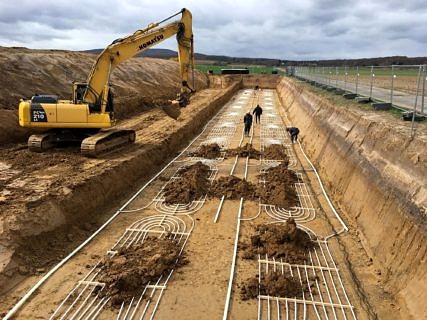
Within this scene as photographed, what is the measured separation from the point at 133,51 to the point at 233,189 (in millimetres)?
7426

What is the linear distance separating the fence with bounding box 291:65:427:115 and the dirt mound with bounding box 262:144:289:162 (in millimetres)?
4751

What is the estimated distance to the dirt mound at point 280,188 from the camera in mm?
12586

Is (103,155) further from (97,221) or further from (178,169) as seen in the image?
(97,221)

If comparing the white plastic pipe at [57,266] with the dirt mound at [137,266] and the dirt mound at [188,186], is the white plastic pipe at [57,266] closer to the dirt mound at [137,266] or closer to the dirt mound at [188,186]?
the dirt mound at [137,266]

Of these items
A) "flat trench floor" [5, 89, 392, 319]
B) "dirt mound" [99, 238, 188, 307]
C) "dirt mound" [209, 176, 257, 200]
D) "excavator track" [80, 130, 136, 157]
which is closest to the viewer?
"flat trench floor" [5, 89, 392, 319]

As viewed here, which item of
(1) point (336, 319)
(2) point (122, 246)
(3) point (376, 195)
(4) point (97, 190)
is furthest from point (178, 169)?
(1) point (336, 319)

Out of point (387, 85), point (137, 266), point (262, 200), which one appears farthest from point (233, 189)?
point (387, 85)

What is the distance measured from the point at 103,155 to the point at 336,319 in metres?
10.7

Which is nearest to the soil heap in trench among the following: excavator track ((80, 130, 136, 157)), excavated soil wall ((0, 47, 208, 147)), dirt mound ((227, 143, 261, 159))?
dirt mound ((227, 143, 261, 159))

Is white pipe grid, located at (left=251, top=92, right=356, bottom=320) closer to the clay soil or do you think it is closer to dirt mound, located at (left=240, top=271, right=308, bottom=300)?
dirt mound, located at (left=240, top=271, right=308, bottom=300)

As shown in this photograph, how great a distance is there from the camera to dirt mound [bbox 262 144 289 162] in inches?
711

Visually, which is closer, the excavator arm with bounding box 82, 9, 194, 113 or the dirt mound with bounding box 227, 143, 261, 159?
the excavator arm with bounding box 82, 9, 194, 113

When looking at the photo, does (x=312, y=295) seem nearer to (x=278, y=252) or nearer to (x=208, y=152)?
(x=278, y=252)

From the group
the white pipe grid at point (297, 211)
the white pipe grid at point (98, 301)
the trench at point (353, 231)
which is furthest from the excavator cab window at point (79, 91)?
the white pipe grid at point (297, 211)
